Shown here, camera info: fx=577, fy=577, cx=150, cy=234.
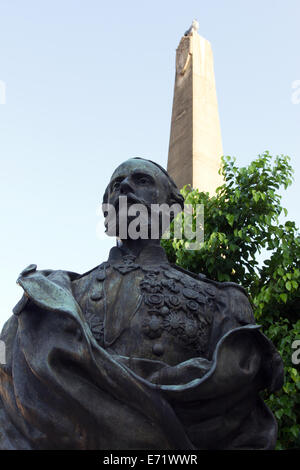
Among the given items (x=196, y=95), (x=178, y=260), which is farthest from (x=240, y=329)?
(x=196, y=95)

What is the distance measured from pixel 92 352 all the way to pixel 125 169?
50.3 inches

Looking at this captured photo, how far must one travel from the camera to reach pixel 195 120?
14.1 meters

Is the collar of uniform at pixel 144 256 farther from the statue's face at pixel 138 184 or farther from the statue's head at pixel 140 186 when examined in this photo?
the statue's face at pixel 138 184

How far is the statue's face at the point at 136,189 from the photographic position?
3.37 metres

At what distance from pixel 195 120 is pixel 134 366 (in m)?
11.9

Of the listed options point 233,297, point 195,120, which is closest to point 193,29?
point 195,120

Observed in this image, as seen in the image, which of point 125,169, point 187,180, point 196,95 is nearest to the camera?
point 125,169

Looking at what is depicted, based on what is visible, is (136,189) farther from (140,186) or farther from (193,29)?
(193,29)

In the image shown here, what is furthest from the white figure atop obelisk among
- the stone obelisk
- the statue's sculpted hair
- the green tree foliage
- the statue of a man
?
the statue of a man

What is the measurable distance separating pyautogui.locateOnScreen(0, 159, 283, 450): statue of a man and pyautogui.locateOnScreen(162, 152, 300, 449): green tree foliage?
442 cm

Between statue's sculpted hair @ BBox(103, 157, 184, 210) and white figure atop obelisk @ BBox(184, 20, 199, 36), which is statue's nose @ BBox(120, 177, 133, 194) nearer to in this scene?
statue's sculpted hair @ BBox(103, 157, 184, 210)

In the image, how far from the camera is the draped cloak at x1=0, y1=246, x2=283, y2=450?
255 cm
